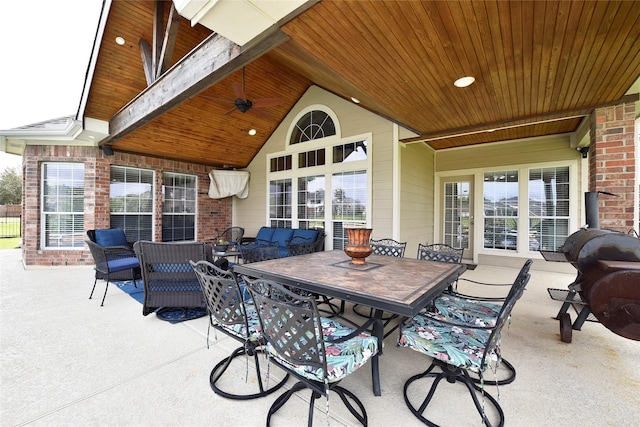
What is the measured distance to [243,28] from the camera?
2012 millimetres

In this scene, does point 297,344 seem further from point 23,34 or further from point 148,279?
point 23,34

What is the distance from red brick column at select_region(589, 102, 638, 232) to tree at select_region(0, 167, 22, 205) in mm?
Result: 24935

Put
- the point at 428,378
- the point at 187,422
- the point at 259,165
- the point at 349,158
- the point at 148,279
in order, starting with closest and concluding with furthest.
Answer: the point at 187,422, the point at 428,378, the point at 148,279, the point at 349,158, the point at 259,165

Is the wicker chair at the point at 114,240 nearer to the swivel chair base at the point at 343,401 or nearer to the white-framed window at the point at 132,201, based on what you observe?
the white-framed window at the point at 132,201

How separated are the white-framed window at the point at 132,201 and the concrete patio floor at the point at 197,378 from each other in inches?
125

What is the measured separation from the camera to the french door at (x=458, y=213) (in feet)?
21.7

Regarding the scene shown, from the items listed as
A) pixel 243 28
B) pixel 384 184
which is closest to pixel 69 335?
pixel 243 28

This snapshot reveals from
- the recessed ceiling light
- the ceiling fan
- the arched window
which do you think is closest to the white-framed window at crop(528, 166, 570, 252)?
the recessed ceiling light

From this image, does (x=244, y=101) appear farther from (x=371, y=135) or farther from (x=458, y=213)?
(x=458, y=213)

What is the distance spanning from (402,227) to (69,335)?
16.0ft

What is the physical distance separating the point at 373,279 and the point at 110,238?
5228 mm

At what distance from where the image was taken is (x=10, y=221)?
37.8 feet

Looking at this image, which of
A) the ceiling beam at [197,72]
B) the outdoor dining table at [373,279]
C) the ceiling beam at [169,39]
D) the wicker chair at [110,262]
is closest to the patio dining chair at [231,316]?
→ the outdoor dining table at [373,279]

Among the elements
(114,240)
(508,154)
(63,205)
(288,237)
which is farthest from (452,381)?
(63,205)
